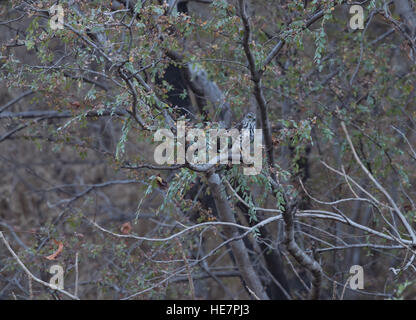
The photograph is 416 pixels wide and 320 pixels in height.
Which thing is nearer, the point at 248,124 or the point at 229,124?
the point at 248,124

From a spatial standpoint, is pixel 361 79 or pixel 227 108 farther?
pixel 361 79

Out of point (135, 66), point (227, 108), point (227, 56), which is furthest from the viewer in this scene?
point (227, 56)

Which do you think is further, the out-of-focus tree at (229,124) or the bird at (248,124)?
the bird at (248,124)

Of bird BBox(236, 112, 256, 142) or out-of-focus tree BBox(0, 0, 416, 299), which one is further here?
bird BBox(236, 112, 256, 142)

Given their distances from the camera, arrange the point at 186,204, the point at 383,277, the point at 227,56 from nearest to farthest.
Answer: the point at 186,204, the point at 227,56, the point at 383,277

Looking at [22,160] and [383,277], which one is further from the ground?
[22,160]

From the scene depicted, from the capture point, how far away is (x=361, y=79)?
5.44 m

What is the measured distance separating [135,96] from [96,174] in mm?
6167
